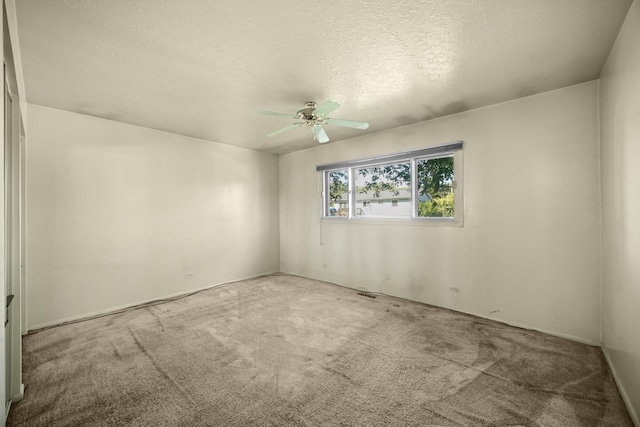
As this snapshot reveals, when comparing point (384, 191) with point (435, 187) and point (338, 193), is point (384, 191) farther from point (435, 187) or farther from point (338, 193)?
point (338, 193)

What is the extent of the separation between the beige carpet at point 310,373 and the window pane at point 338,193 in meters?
1.98

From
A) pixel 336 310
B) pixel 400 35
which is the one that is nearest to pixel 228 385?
pixel 336 310

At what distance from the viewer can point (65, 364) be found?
2.29 metres

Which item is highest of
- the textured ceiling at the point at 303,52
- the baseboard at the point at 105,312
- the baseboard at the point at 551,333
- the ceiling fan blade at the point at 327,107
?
the textured ceiling at the point at 303,52

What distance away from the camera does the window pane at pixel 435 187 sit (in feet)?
11.5

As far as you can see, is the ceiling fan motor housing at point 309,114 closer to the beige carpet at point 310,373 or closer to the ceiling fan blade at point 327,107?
the ceiling fan blade at point 327,107

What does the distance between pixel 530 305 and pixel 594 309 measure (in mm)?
479

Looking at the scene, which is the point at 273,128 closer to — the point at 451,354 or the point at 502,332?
the point at 451,354

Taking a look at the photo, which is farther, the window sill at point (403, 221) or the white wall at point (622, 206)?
the window sill at point (403, 221)

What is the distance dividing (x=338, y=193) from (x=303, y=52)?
9.78ft

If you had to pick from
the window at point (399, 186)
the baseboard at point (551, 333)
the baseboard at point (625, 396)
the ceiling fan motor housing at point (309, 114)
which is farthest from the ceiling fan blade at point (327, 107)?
the baseboard at point (551, 333)

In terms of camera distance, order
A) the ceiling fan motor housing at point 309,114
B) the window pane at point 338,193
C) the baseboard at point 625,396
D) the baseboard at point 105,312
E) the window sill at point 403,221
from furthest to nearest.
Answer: the window pane at point 338,193
the window sill at point 403,221
the baseboard at point 105,312
the ceiling fan motor housing at point 309,114
the baseboard at point 625,396

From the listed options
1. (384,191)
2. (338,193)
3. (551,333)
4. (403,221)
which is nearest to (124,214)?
(338,193)

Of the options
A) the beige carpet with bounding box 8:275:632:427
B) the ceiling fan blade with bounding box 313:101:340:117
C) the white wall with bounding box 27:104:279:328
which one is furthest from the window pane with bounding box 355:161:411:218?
the white wall with bounding box 27:104:279:328
